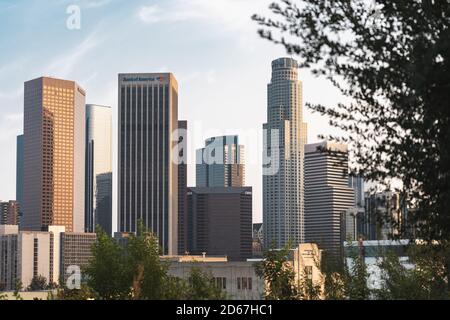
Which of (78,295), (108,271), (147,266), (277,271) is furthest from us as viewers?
(108,271)

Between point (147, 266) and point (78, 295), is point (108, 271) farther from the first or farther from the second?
point (78, 295)

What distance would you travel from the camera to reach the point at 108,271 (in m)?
26.9

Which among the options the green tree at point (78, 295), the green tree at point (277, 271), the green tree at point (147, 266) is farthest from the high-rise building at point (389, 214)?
the green tree at point (147, 266)

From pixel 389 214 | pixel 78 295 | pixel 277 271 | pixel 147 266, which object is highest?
pixel 389 214

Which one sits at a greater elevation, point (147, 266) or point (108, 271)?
point (147, 266)

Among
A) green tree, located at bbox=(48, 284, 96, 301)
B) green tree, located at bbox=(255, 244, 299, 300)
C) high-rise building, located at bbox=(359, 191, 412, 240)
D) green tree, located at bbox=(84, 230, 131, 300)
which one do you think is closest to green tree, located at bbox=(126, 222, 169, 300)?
green tree, located at bbox=(84, 230, 131, 300)

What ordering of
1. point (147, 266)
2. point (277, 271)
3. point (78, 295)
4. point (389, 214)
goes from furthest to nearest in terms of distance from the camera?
point (277, 271) → point (147, 266) → point (78, 295) → point (389, 214)

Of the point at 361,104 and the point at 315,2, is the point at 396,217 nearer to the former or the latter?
the point at 361,104

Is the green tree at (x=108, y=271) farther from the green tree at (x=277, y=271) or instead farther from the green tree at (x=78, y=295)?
the green tree at (x=277, y=271)

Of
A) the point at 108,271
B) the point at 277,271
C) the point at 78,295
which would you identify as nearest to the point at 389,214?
the point at 78,295

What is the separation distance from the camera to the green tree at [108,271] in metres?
26.1

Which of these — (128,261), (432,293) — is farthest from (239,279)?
(432,293)

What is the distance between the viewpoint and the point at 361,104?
44.3ft

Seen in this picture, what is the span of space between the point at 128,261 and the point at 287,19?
1572cm
